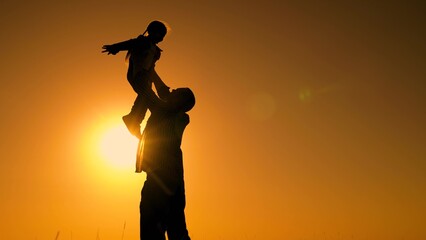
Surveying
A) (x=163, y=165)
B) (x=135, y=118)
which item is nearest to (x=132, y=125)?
(x=135, y=118)

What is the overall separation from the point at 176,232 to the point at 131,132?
1.46 m

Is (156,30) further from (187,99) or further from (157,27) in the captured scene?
(187,99)

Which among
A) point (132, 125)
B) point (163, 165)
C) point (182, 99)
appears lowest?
point (163, 165)

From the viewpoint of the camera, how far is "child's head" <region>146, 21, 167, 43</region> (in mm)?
6488

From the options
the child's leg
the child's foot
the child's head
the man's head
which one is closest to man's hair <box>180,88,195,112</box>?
the man's head

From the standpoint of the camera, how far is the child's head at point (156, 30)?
6.49m

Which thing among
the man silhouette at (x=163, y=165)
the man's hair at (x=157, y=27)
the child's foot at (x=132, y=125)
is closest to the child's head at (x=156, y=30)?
the man's hair at (x=157, y=27)

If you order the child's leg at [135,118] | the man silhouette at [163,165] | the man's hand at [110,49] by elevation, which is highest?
the man's hand at [110,49]

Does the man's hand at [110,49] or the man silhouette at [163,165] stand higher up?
the man's hand at [110,49]

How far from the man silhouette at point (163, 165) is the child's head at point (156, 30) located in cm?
96

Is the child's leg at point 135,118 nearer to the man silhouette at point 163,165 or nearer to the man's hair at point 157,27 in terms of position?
the man silhouette at point 163,165

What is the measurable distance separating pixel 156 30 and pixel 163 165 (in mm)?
2047

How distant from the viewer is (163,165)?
5742 mm

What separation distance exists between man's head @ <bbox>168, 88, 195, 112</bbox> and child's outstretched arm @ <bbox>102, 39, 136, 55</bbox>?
3.04ft
